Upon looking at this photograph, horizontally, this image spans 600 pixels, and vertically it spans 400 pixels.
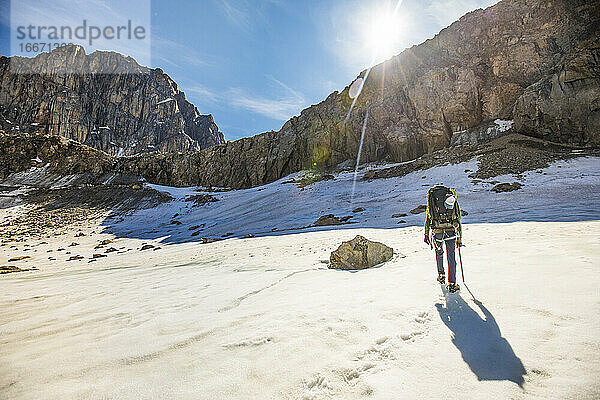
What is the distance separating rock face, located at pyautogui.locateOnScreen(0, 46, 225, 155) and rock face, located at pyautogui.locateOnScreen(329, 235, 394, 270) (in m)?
125

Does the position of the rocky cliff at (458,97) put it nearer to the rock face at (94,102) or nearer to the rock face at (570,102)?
the rock face at (570,102)

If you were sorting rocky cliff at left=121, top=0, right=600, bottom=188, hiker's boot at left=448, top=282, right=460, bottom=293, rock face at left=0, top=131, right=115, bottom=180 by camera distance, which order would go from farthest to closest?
1. rock face at left=0, top=131, right=115, bottom=180
2. rocky cliff at left=121, top=0, right=600, bottom=188
3. hiker's boot at left=448, top=282, right=460, bottom=293

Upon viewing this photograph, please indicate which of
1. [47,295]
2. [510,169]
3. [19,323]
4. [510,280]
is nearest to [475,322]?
[510,280]

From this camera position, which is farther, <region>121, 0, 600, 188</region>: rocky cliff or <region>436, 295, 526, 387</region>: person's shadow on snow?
<region>121, 0, 600, 188</region>: rocky cliff

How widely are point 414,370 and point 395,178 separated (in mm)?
28922

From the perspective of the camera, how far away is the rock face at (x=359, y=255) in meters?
6.17

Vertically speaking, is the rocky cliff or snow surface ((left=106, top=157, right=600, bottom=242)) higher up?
the rocky cliff

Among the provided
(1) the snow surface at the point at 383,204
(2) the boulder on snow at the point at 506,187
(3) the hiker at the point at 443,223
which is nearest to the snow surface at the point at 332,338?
(3) the hiker at the point at 443,223

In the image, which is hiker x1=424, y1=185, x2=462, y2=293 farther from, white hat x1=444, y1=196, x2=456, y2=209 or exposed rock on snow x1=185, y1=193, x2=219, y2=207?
exposed rock on snow x1=185, y1=193, x2=219, y2=207

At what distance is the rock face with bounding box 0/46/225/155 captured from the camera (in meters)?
98.8

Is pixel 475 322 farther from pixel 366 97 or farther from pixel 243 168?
pixel 243 168

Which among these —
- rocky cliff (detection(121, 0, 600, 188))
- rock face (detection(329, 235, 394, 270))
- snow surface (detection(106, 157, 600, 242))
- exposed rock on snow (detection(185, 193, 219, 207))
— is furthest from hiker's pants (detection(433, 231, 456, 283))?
exposed rock on snow (detection(185, 193, 219, 207))

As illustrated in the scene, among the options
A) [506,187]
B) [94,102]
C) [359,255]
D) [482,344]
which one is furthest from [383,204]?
[94,102]

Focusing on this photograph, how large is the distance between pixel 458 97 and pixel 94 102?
133 metres
